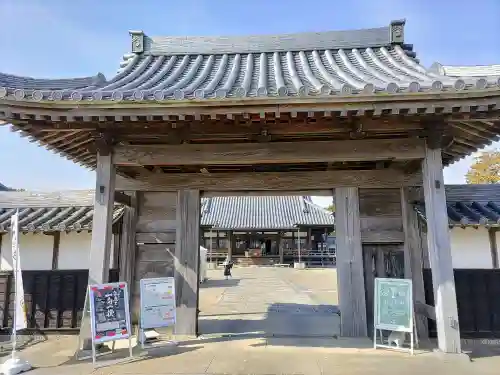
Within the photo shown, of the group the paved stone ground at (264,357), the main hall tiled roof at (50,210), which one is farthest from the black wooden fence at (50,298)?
the main hall tiled roof at (50,210)

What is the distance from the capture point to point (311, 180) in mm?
7406

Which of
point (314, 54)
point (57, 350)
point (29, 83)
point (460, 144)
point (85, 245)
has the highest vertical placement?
point (314, 54)

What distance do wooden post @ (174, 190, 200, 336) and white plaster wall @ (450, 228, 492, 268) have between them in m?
5.29

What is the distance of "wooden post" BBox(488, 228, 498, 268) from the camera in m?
7.18

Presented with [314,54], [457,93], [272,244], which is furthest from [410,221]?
[272,244]

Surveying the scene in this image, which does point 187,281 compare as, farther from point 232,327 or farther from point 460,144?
point 460,144

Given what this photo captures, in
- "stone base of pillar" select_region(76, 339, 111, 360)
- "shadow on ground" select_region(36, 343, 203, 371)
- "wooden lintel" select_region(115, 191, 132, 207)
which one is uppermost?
"wooden lintel" select_region(115, 191, 132, 207)

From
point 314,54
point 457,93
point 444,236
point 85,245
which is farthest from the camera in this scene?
point 314,54

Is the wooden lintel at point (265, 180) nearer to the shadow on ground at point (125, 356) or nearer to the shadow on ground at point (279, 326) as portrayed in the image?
the shadow on ground at point (279, 326)

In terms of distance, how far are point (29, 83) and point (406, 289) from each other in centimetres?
698

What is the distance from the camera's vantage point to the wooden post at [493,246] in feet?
23.5

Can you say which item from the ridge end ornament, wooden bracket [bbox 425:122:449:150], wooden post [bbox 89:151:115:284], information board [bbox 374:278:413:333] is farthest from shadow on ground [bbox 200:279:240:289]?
wooden bracket [bbox 425:122:449:150]

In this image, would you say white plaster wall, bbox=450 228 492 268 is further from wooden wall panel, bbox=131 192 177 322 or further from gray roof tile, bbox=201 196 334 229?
gray roof tile, bbox=201 196 334 229

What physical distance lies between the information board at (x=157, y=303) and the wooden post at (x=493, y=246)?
6402 mm
